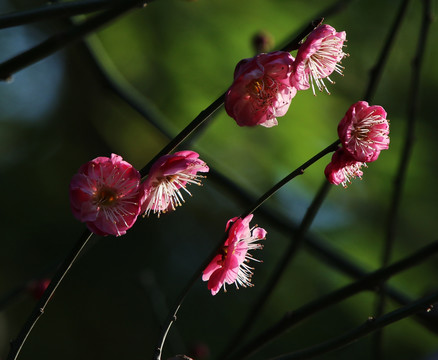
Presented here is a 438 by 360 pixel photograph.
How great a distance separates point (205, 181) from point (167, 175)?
1734 mm

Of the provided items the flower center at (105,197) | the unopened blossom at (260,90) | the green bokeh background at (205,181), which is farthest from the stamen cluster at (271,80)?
the green bokeh background at (205,181)

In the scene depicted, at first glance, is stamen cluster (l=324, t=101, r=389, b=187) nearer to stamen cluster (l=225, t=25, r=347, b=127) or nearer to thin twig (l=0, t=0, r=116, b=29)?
stamen cluster (l=225, t=25, r=347, b=127)

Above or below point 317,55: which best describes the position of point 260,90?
below

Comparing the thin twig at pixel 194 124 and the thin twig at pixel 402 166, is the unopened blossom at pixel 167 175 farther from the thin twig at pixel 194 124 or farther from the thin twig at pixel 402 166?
the thin twig at pixel 402 166

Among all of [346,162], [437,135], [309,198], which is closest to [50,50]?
[346,162]

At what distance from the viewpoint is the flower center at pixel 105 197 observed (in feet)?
2.98

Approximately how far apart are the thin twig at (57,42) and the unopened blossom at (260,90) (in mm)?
299

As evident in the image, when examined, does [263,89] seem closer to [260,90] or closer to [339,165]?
[260,90]

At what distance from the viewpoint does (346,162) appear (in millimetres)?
882

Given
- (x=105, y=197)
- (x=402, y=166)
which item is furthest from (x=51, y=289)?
(x=402, y=166)

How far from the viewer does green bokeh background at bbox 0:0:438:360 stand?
9.93 ft

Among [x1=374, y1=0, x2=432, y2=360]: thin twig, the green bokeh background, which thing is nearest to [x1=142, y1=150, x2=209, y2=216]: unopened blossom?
[x1=374, y1=0, x2=432, y2=360]: thin twig

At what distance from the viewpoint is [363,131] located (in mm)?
897

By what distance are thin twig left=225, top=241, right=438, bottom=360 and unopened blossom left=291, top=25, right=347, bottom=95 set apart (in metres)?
0.29
